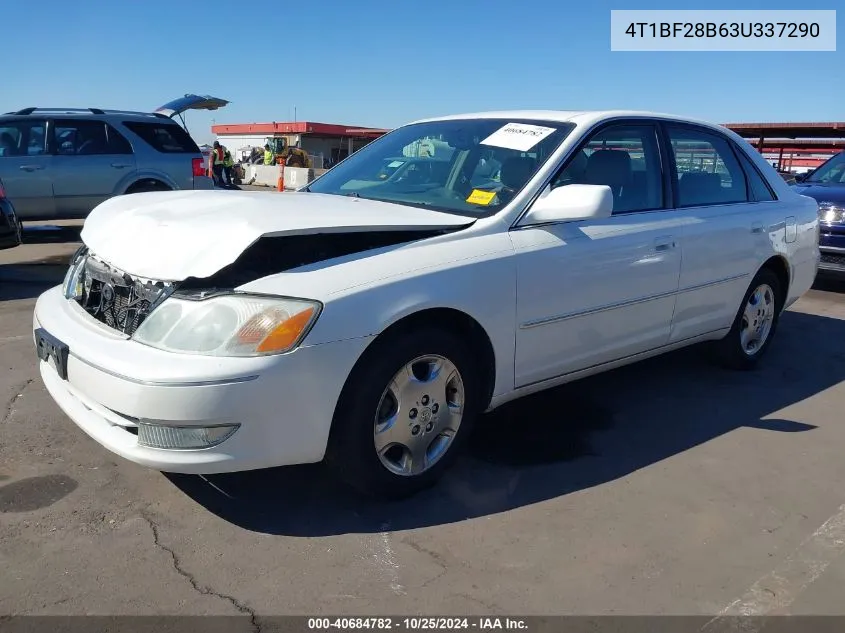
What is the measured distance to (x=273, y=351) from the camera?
261 cm

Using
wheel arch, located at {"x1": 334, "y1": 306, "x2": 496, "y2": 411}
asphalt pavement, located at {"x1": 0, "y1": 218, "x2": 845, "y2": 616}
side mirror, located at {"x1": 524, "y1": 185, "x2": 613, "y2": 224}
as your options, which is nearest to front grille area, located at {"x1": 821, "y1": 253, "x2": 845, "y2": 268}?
asphalt pavement, located at {"x1": 0, "y1": 218, "x2": 845, "y2": 616}

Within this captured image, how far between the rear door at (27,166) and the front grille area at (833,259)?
31.1ft

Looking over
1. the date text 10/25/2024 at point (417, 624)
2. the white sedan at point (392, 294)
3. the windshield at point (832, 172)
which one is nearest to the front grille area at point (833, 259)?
the windshield at point (832, 172)

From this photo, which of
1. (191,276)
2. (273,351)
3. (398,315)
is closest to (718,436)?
(398,315)

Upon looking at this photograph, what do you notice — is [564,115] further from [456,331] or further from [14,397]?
[14,397]

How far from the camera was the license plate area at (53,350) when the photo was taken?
2980 mm

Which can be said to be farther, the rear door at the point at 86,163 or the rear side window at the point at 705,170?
the rear door at the point at 86,163

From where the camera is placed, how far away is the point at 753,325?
509 centimetres

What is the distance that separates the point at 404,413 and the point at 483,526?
56cm

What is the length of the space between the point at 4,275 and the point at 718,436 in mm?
7429

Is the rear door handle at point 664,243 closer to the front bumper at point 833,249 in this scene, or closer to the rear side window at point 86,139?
the front bumper at point 833,249

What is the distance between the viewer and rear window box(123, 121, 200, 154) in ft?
32.9

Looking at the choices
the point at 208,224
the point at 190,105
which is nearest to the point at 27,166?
the point at 190,105

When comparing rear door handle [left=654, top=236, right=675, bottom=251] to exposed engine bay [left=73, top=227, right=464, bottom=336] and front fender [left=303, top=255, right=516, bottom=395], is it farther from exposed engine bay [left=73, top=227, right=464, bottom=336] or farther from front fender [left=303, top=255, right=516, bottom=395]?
exposed engine bay [left=73, top=227, right=464, bottom=336]
